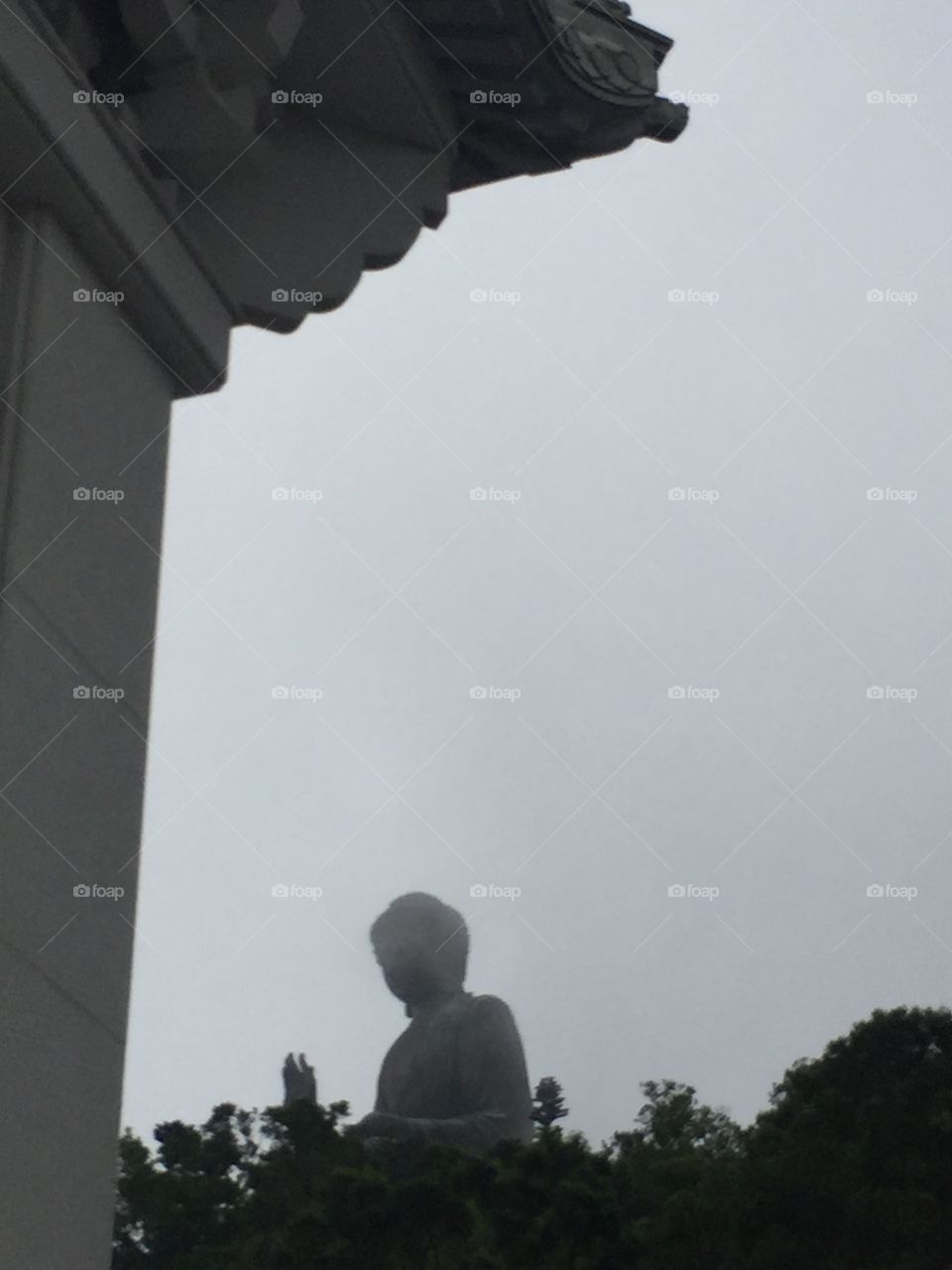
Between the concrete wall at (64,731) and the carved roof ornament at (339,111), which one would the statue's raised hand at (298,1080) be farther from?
the concrete wall at (64,731)

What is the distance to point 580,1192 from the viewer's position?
14.2 metres

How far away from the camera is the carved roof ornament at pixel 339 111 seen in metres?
3.28

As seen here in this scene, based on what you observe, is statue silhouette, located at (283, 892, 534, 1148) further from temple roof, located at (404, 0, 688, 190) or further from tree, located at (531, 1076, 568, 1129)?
temple roof, located at (404, 0, 688, 190)

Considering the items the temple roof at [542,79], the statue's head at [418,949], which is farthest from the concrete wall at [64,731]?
the statue's head at [418,949]

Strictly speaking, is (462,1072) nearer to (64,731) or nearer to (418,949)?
(418,949)

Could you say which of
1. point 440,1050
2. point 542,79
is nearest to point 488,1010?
point 440,1050

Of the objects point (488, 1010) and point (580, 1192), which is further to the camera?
point (488, 1010)

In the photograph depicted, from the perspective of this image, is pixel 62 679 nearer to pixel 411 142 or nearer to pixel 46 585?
pixel 46 585

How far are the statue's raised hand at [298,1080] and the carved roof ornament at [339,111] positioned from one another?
12843 millimetres

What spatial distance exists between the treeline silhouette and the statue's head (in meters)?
1.65

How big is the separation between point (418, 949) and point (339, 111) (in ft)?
45.8

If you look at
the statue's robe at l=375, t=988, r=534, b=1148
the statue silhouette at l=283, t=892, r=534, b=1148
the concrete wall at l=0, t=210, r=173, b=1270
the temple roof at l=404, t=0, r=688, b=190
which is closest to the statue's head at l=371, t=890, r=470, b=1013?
the statue silhouette at l=283, t=892, r=534, b=1148

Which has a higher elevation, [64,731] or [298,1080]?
[298,1080]

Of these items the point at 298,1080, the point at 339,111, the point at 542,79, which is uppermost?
the point at 542,79
